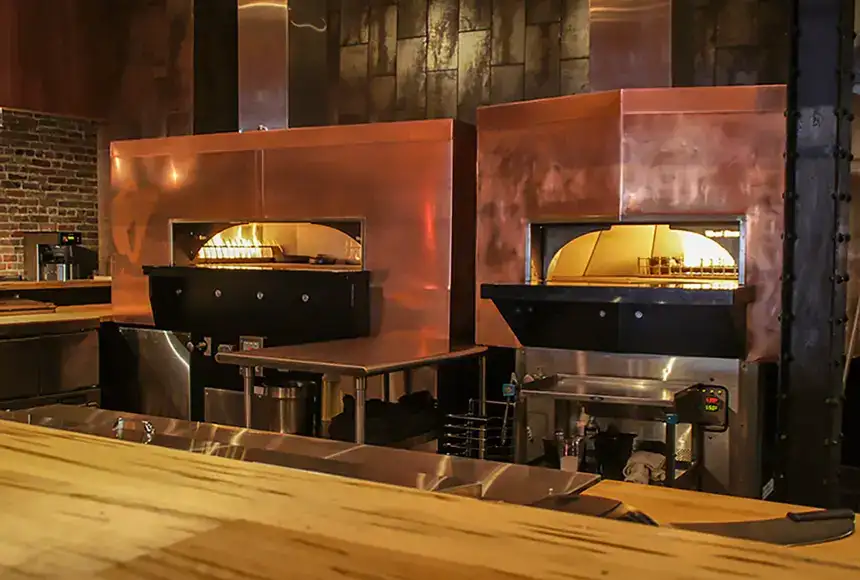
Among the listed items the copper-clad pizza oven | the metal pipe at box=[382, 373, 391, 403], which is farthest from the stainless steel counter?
the metal pipe at box=[382, 373, 391, 403]

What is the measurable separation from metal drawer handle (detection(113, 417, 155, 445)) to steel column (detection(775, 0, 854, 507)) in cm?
259

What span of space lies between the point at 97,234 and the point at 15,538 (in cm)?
803

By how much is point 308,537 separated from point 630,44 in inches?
136

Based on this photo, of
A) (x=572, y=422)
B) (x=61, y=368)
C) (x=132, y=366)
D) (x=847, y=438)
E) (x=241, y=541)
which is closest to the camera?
(x=241, y=541)

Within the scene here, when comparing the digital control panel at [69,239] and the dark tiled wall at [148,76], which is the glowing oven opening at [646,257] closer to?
the dark tiled wall at [148,76]

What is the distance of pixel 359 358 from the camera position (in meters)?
3.63

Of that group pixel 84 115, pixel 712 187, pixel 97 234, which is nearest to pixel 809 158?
pixel 712 187

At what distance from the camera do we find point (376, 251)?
4.60 meters

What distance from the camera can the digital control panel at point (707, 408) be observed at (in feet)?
11.8

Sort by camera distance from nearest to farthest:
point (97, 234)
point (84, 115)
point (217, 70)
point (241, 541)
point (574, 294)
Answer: point (241, 541)
point (574, 294)
point (217, 70)
point (84, 115)
point (97, 234)

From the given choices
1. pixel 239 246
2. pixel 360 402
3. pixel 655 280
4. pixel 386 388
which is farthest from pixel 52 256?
pixel 655 280

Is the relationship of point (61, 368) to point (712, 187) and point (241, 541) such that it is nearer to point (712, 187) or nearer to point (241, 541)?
point (712, 187)

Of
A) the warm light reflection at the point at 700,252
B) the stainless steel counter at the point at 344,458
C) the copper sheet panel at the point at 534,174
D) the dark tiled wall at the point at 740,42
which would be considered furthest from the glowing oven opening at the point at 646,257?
the stainless steel counter at the point at 344,458

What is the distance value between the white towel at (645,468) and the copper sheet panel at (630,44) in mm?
1613
